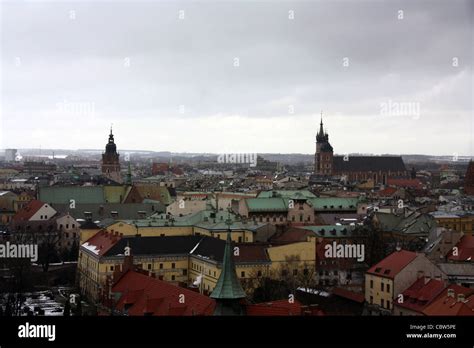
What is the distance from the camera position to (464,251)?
15984 mm

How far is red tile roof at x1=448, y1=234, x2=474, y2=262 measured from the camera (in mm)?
15641

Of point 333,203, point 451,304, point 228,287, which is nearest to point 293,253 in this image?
point 451,304

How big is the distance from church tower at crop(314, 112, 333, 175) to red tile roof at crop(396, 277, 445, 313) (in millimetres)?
39331

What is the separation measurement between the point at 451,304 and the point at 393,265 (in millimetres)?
2987

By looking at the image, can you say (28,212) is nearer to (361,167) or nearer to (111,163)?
(111,163)

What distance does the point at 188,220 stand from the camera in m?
21.1

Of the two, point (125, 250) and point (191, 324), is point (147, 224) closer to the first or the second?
point (125, 250)

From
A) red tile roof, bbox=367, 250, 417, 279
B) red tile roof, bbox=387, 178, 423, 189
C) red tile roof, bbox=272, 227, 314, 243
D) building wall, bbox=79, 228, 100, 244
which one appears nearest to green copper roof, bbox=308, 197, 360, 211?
red tile roof, bbox=272, 227, 314, 243

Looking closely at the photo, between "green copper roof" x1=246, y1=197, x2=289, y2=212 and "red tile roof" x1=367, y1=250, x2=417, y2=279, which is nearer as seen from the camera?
"red tile roof" x1=367, y1=250, x2=417, y2=279

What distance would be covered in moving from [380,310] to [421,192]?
2677 centimetres

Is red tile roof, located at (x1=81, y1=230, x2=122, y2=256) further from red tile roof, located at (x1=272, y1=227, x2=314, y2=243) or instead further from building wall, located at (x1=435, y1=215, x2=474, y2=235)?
building wall, located at (x1=435, y1=215, x2=474, y2=235)

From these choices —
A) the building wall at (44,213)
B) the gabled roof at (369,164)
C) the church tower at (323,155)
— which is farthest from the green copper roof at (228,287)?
the gabled roof at (369,164)

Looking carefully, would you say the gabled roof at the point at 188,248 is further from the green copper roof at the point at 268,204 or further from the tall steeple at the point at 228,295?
the green copper roof at the point at 268,204

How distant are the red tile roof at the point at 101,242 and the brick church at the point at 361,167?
3655 centimetres
